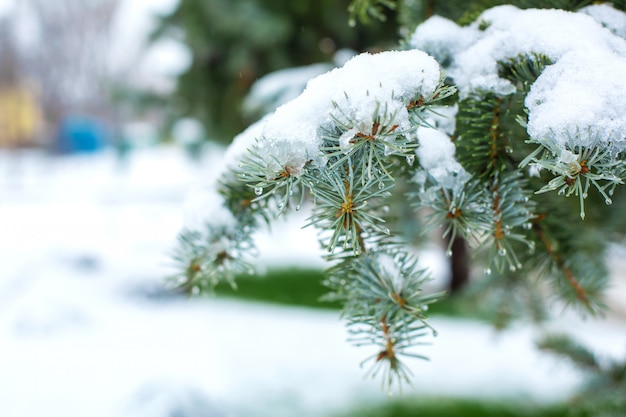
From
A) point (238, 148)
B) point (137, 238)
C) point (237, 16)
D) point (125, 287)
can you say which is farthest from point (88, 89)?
point (238, 148)

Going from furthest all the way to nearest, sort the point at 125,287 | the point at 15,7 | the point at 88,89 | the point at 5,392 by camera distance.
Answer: the point at 88,89 → the point at 15,7 → the point at 125,287 → the point at 5,392

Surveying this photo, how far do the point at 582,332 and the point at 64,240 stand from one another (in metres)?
5.41

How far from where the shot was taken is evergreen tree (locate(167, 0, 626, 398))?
17.6 inches

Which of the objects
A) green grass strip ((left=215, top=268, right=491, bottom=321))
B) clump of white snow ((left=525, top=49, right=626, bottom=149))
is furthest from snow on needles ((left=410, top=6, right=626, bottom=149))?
green grass strip ((left=215, top=268, right=491, bottom=321))

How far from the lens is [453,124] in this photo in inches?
25.3

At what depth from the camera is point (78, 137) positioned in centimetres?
1920

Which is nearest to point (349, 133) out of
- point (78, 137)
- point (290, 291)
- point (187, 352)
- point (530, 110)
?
point (530, 110)

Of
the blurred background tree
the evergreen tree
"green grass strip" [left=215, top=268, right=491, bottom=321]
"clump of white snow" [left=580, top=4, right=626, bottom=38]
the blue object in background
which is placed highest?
the blue object in background

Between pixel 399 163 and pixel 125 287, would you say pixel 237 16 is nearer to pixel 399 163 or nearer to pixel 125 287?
pixel 399 163

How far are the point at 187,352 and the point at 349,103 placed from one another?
2766 millimetres

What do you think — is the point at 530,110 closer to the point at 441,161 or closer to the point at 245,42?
the point at 441,161

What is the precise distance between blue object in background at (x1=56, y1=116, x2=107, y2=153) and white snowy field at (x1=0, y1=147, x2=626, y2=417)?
50.0 feet

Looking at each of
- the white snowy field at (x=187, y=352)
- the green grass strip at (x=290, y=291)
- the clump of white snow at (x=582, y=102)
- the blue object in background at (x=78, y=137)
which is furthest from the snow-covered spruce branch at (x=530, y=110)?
the blue object in background at (x=78, y=137)

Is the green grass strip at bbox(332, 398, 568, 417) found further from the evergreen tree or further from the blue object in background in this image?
the blue object in background
